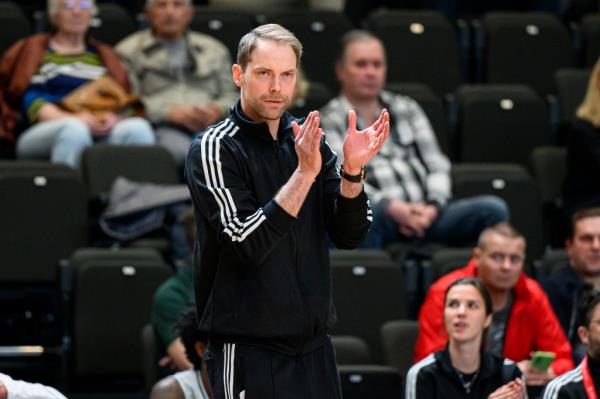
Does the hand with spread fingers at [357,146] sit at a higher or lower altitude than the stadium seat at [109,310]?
higher

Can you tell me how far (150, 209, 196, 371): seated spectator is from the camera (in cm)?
549

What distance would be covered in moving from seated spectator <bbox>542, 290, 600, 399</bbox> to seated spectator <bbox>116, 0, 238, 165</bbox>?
8.34ft

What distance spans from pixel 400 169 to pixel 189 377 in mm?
2311

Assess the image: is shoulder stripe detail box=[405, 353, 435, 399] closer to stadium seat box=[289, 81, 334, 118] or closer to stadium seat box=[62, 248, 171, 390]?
stadium seat box=[62, 248, 171, 390]

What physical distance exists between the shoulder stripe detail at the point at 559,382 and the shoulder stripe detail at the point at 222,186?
2.17m

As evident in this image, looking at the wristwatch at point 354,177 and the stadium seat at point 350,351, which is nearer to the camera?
the wristwatch at point 354,177

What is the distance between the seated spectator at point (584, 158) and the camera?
696cm

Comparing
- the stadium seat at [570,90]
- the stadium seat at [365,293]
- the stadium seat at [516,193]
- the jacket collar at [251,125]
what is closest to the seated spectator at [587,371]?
the stadium seat at [365,293]

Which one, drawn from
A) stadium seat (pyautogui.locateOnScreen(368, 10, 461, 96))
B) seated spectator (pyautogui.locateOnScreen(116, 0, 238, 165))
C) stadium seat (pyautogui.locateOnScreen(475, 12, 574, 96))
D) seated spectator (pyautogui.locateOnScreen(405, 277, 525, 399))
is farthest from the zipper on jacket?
stadium seat (pyautogui.locateOnScreen(475, 12, 574, 96))

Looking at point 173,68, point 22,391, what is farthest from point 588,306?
point 173,68

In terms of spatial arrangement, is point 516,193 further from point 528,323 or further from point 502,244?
point 528,323

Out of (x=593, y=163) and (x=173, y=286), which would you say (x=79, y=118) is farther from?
(x=593, y=163)

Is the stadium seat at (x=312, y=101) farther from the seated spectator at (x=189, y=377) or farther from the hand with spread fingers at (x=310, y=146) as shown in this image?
the hand with spread fingers at (x=310, y=146)

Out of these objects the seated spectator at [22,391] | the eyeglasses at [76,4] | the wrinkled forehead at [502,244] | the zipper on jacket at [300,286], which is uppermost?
the eyeglasses at [76,4]
